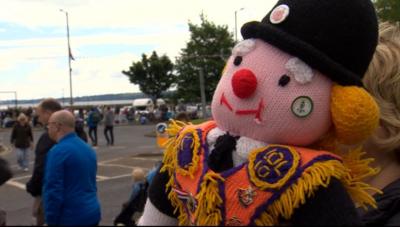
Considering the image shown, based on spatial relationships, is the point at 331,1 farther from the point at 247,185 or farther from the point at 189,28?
the point at 189,28

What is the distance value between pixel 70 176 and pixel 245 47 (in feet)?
9.96

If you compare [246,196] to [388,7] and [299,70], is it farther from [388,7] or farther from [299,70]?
[388,7]

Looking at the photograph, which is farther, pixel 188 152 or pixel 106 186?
pixel 106 186

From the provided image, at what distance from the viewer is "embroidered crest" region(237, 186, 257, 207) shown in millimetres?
1467

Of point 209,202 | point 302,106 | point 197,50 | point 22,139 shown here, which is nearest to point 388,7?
A: point 22,139

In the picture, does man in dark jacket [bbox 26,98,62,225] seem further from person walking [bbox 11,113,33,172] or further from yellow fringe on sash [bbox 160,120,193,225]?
person walking [bbox 11,113,33,172]

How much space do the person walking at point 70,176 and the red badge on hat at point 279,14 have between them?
272cm

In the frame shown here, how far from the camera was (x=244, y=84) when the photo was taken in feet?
5.16

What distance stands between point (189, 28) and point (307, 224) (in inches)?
1174

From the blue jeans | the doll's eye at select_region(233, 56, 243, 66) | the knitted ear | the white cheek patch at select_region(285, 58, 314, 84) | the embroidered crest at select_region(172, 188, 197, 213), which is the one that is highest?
the doll's eye at select_region(233, 56, 243, 66)

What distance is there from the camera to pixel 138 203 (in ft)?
15.6

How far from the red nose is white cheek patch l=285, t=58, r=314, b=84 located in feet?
0.37

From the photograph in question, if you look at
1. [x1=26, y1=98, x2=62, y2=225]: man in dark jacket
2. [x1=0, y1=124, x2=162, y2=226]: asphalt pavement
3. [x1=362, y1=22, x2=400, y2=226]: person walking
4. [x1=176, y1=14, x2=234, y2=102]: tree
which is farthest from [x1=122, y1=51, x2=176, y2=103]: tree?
[x1=362, y1=22, x2=400, y2=226]: person walking

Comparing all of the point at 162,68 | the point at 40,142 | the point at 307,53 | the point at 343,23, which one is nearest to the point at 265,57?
the point at 307,53
